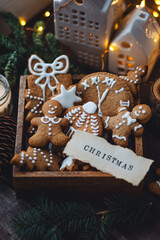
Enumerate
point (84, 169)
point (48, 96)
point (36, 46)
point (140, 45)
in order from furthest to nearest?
point (36, 46) < point (140, 45) < point (48, 96) < point (84, 169)

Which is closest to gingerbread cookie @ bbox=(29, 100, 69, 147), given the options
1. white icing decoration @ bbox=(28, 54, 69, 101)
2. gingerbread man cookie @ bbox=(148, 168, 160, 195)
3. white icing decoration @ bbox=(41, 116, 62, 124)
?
white icing decoration @ bbox=(41, 116, 62, 124)

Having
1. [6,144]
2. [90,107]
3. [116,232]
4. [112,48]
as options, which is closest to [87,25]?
[112,48]

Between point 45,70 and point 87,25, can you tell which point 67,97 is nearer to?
point 45,70

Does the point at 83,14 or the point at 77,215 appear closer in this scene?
the point at 77,215

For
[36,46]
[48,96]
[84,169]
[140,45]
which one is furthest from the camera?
[36,46]

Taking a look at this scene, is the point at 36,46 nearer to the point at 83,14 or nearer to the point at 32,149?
the point at 83,14

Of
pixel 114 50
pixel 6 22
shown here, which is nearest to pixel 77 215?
pixel 114 50
